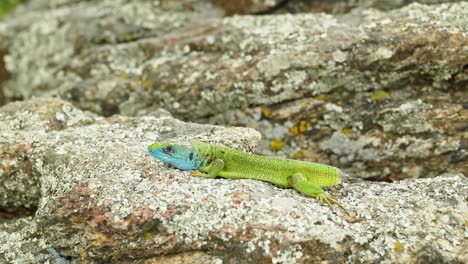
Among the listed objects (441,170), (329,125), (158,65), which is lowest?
(441,170)

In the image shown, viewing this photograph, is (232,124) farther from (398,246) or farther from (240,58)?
(398,246)

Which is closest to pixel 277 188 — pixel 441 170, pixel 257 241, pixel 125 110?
pixel 257 241

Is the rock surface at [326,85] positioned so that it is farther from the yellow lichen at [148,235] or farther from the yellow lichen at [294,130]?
the yellow lichen at [148,235]

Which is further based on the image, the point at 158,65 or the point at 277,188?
the point at 158,65

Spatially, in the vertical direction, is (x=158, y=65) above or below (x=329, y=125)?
above

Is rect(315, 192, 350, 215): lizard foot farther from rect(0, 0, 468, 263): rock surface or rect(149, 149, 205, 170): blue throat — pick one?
rect(149, 149, 205, 170): blue throat

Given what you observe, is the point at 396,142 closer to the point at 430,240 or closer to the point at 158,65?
the point at 430,240

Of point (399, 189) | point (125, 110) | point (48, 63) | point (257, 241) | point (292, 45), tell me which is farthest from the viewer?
point (48, 63)
